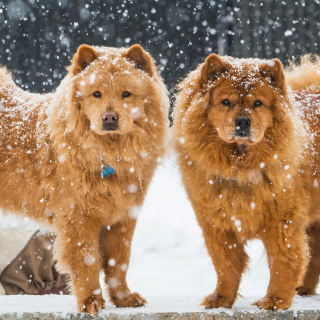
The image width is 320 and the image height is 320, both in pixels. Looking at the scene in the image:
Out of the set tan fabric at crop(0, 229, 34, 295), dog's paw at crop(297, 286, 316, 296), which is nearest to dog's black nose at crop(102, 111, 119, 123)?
dog's paw at crop(297, 286, 316, 296)

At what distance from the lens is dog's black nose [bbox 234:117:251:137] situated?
3076 mm

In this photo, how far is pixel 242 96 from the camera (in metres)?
3.19

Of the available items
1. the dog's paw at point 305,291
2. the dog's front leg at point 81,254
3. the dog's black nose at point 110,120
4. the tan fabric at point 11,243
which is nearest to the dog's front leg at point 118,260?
the dog's front leg at point 81,254

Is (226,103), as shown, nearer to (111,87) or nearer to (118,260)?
(111,87)

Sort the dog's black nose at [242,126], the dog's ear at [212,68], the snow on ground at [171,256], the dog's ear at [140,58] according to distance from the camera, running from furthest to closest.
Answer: the snow on ground at [171,256], the dog's ear at [140,58], the dog's ear at [212,68], the dog's black nose at [242,126]

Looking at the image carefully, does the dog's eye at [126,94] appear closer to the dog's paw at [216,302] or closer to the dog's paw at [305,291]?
the dog's paw at [216,302]

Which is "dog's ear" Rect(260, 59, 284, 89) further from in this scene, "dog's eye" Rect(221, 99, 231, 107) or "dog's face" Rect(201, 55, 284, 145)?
"dog's eye" Rect(221, 99, 231, 107)

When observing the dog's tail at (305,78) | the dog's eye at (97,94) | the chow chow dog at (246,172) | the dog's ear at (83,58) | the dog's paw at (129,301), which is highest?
the dog's tail at (305,78)

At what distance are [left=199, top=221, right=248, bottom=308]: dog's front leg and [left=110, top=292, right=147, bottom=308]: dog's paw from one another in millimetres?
505

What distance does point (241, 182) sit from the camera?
3371 millimetres

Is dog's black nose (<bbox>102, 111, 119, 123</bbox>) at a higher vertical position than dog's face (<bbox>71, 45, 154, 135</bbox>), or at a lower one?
lower

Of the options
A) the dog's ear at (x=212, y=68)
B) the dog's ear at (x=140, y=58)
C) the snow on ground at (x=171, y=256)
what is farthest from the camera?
the snow on ground at (x=171, y=256)

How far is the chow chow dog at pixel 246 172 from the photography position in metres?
3.21

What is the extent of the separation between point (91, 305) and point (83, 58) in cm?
183
